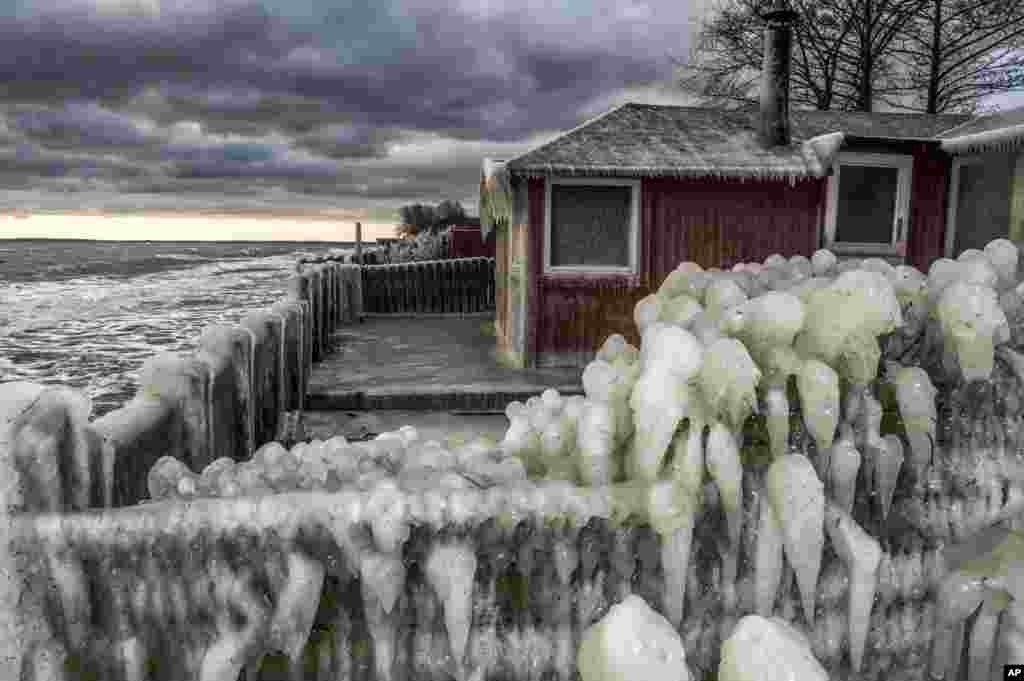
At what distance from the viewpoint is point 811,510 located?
3.21 meters

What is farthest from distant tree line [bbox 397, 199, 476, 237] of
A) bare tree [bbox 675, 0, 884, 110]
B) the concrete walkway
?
the concrete walkway

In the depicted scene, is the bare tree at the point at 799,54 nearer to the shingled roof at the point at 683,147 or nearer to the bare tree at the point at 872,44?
the bare tree at the point at 872,44

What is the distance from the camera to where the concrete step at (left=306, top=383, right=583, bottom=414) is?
8070mm

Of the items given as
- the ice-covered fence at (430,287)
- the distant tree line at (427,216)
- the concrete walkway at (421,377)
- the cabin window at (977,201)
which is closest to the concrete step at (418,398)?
the concrete walkway at (421,377)

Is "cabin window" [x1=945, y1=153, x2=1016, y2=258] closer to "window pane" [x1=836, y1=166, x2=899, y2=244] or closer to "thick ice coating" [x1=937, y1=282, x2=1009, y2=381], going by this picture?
"window pane" [x1=836, y1=166, x2=899, y2=244]

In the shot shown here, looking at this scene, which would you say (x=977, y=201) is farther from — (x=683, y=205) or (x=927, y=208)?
(x=683, y=205)

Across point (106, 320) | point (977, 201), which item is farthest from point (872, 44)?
point (106, 320)

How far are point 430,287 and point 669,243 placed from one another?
9134 millimetres

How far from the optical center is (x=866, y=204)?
10680mm

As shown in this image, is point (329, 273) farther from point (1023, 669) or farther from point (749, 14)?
point (749, 14)

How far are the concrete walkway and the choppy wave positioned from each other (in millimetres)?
1463

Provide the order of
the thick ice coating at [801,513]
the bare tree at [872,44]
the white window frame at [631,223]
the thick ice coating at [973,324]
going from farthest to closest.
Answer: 1. the bare tree at [872,44]
2. the white window frame at [631,223]
3. the thick ice coating at [973,324]
4. the thick ice coating at [801,513]

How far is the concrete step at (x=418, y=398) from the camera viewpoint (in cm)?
807

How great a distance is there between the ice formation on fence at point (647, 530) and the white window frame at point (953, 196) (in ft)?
25.2
